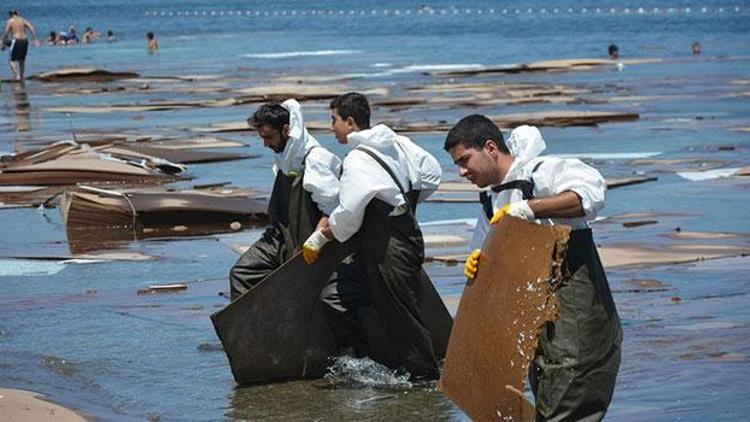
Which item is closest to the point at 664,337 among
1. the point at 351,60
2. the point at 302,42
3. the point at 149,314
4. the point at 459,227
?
the point at 149,314

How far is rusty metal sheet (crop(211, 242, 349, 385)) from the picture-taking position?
894 centimetres

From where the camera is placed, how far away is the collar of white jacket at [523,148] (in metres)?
6.29

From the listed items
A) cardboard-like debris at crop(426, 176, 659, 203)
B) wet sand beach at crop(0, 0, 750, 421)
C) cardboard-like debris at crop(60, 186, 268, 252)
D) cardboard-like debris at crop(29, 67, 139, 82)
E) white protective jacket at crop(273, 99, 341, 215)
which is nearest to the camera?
white protective jacket at crop(273, 99, 341, 215)

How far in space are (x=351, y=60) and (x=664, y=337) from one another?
4117 cm

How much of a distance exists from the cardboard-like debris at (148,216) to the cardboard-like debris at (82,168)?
8.42 ft

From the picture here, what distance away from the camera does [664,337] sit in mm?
9945

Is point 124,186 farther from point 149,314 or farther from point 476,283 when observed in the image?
point 476,283

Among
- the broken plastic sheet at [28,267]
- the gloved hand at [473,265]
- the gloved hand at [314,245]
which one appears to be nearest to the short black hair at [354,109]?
the gloved hand at [314,245]

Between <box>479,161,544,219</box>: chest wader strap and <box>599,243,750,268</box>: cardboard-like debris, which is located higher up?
<box>479,161,544,219</box>: chest wader strap

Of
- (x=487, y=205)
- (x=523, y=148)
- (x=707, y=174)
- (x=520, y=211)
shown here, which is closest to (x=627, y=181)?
(x=707, y=174)

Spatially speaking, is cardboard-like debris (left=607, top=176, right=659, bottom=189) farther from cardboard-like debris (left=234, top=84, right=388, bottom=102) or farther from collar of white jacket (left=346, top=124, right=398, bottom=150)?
cardboard-like debris (left=234, top=84, right=388, bottom=102)

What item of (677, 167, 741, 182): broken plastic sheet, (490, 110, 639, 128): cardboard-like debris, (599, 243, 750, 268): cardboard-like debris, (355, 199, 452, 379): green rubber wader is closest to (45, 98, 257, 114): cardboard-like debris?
(490, 110, 639, 128): cardboard-like debris

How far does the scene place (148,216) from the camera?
15.5 m

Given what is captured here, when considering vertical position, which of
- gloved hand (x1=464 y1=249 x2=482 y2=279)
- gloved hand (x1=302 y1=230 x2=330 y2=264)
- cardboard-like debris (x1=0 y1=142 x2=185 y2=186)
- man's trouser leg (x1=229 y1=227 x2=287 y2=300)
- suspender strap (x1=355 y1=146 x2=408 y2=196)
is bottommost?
cardboard-like debris (x1=0 y1=142 x2=185 y2=186)
